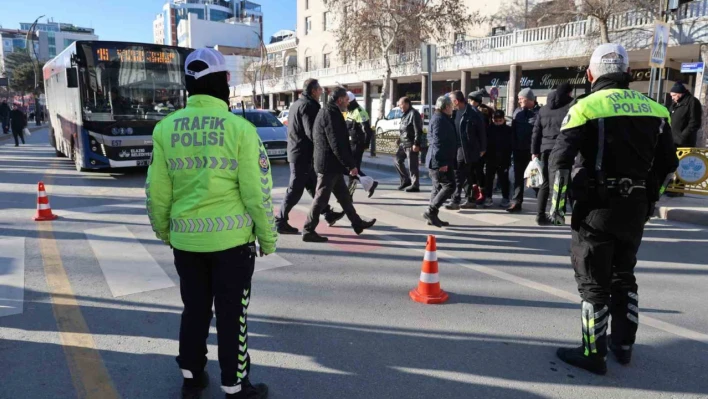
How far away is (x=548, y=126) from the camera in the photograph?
6.92 m

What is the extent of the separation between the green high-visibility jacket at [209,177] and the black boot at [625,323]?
2.38 m

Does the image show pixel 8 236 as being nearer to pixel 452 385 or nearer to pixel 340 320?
pixel 340 320

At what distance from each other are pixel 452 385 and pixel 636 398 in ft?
3.47

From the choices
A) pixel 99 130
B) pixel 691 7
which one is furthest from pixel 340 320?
pixel 691 7

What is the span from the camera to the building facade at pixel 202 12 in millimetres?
147750

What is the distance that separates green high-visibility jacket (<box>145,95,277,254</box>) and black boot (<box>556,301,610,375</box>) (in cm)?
212

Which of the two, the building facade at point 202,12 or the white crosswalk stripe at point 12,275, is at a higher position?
the building facade at point 202,12

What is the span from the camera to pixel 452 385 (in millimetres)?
3080

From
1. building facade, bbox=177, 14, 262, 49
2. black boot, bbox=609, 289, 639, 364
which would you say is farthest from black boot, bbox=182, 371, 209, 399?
building facade, bbox=177, 14, 262, 49

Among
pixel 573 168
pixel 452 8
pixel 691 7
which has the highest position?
pixel 452 8

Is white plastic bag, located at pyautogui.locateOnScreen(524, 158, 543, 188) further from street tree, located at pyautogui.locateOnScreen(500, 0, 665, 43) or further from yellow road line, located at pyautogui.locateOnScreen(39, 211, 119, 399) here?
street tree, located at pyautogui.locateOnScreen(500, 0, 665, 43)

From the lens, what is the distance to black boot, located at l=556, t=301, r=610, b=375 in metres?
3.19

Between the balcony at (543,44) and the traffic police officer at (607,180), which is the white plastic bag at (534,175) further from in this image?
the balcony at (543,44)

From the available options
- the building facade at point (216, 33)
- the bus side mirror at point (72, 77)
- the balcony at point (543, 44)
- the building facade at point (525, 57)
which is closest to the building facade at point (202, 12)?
the building facade at point (216, 33)
